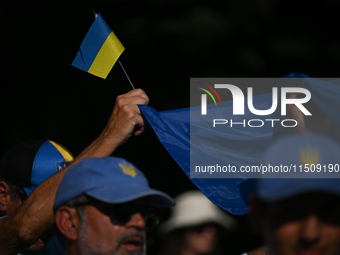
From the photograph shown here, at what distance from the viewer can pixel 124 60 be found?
6.06 meters

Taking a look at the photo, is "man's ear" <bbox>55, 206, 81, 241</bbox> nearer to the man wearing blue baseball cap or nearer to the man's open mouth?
the man's open mouth

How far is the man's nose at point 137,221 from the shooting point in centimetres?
199

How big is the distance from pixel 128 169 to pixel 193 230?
1.42m

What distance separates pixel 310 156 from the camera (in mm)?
1788


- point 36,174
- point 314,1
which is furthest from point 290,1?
point 36,174

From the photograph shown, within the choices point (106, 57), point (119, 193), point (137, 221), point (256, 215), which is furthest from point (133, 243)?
point (106, 57)

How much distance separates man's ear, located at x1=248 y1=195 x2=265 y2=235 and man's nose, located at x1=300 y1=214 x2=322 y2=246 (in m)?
0.17

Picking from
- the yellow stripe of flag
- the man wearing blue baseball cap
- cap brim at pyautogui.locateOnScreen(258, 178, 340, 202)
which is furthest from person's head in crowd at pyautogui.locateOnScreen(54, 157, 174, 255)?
the yellow stripe of flag

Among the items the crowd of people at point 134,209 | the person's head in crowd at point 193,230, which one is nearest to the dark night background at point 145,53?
the person's head in crowd at point 193,230

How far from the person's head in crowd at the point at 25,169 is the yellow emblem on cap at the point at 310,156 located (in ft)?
5.80

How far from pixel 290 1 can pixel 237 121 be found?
302 cm

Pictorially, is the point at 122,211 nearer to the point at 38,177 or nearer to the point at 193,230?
the point at 38,177

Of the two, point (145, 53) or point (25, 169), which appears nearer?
point (25, 169)

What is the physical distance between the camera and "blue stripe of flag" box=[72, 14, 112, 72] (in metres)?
3.32
